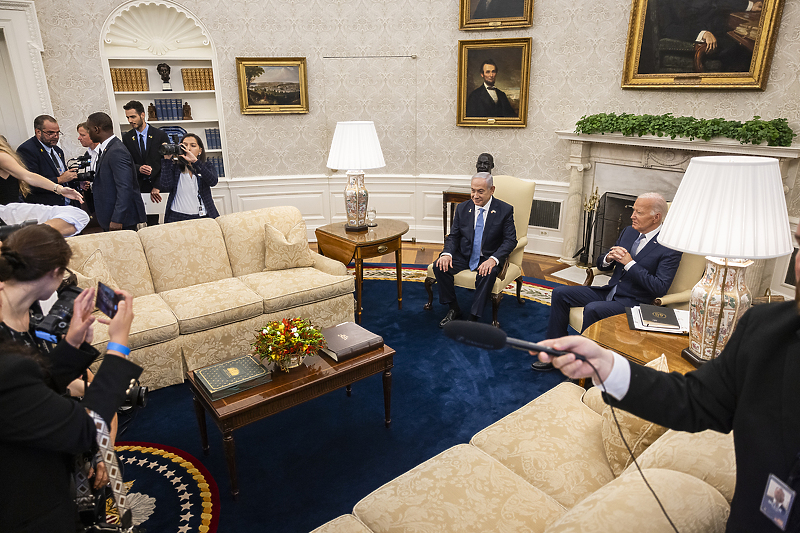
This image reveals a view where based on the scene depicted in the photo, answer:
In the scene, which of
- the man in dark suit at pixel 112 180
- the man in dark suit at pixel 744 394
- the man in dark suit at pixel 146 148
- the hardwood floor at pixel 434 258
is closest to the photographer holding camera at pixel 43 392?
the man in dark suit at pixel 744 394

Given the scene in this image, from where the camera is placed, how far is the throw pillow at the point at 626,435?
64.9 inches

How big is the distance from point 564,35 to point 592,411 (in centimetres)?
428

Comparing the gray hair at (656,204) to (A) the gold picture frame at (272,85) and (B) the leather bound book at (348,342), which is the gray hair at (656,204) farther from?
(A) the gold picture frame at (272,85)

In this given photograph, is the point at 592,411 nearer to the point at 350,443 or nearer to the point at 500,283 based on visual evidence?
the point at 350,443

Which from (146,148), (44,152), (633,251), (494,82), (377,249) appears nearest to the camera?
(633,251)

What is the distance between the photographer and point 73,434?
128 centimetres

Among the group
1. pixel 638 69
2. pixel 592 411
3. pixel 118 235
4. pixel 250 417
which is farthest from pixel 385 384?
pixel 638 69

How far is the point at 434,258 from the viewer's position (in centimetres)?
569

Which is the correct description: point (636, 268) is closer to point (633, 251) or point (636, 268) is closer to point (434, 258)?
point (633, 251)

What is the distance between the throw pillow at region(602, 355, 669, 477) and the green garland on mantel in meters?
3.07

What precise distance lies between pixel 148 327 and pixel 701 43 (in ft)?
15.9

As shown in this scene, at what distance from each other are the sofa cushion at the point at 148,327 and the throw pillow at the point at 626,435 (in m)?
2.47

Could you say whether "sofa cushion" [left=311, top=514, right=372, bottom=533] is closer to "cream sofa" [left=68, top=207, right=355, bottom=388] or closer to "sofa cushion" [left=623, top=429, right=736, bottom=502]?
"sofa cushion" [left=623, top=429, right=736, bottom=502]

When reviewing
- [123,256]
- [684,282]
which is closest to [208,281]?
[123,256]
